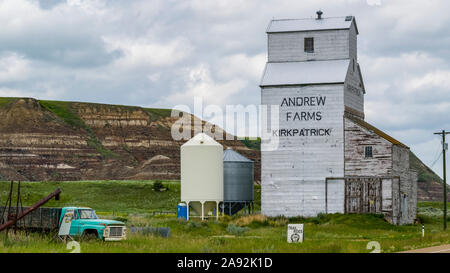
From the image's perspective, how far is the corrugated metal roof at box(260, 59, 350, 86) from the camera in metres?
51.6

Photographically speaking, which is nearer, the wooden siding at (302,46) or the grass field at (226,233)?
the grass field at (226,233)

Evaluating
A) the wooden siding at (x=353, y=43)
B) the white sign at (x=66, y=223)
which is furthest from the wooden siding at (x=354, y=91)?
the white sign at (x=66, y=223)

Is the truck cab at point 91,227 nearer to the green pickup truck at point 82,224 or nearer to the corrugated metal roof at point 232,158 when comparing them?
the green pickup truck at point 82,224

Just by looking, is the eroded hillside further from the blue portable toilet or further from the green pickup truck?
the green pickup truck

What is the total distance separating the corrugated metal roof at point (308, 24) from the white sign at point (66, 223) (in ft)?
88.1

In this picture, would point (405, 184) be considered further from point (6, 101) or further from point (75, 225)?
point (6, 101)

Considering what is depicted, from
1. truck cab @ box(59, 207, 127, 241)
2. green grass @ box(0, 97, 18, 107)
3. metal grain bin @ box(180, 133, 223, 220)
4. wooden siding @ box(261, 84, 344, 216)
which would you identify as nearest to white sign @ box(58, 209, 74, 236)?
truck cab @ box(59, 207, 127, 241)

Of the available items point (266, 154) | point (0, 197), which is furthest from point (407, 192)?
point (0, 197)

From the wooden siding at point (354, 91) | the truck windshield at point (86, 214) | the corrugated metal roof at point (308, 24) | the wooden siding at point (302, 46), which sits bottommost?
the truck windshield at point (86, 214)

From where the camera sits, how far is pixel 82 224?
103 ft

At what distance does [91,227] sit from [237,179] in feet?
80.0

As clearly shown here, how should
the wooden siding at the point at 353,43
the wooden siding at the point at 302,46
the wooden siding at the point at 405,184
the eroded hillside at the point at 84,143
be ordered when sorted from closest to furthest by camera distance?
the wooden siding at the point at 405,184 < the wooden siding at the point at 302,46 < the wooden siding at the point at 353,43 < the eroded hillside at the point at 84,143

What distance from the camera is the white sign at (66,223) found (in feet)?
103

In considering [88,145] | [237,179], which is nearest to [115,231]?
[237,179]
